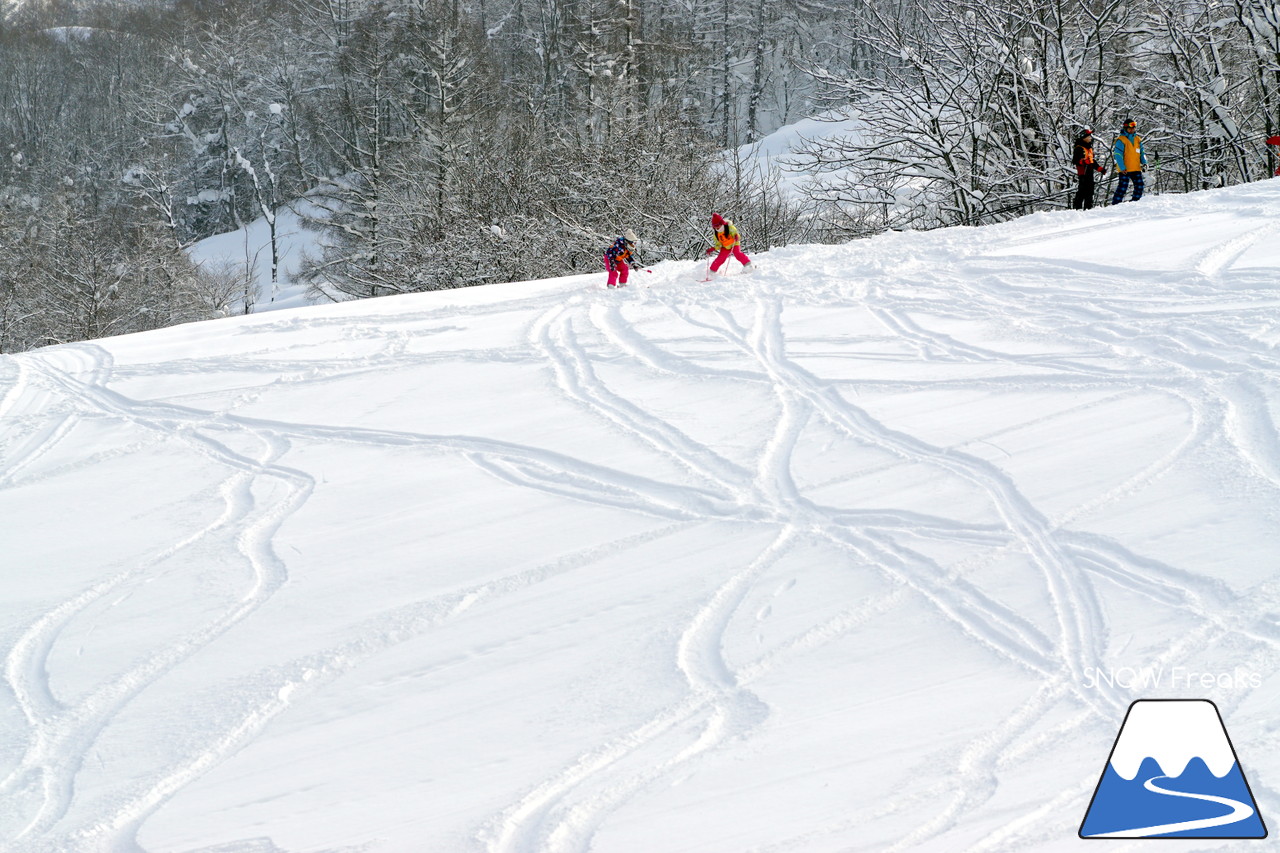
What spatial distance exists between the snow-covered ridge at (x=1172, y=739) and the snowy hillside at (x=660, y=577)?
10 centimetres

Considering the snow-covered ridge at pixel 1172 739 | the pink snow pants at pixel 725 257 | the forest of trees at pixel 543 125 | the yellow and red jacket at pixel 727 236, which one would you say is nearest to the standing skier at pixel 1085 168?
the forest of trees at pixel 543 125

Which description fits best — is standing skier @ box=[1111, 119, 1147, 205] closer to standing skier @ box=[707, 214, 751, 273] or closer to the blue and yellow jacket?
the blue and yellow jacket

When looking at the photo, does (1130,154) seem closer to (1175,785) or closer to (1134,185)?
(1134,185)

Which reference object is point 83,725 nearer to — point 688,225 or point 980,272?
point 980,272

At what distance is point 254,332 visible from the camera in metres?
11.7

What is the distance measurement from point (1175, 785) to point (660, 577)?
9.25 ft

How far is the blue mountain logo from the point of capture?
10.6 ft

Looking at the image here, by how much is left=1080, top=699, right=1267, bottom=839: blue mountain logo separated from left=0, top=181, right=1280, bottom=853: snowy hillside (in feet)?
0.31

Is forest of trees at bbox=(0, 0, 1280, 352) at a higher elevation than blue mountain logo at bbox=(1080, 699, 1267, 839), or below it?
higher

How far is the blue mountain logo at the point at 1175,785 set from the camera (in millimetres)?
3229

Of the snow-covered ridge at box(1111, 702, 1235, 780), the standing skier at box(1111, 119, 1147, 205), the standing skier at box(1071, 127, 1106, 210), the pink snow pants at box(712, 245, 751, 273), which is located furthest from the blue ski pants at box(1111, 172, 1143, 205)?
the snow-covered ridge at box(1111, 702, 1235, 780)

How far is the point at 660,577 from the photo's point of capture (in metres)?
5.52

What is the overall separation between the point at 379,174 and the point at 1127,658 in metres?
27.7

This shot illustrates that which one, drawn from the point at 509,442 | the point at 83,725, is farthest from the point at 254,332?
the point at 83,725
